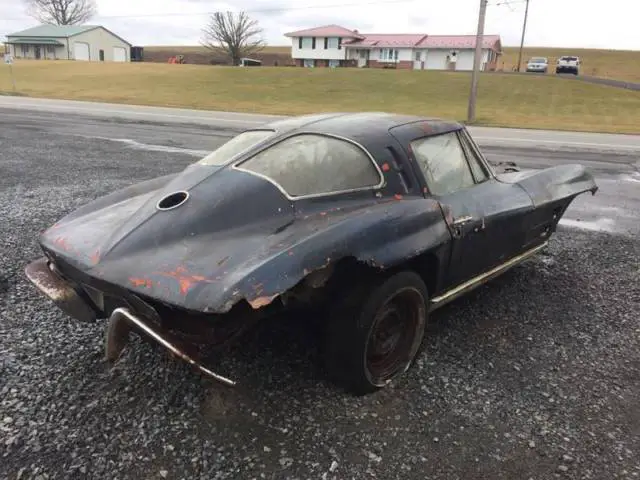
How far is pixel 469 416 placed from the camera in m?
2.90

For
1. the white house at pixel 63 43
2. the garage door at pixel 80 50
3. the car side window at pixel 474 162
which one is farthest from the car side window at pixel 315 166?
the garage door at pixel 80 50

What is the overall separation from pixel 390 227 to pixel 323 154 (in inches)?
27.3

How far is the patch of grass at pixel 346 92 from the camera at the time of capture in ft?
80.5

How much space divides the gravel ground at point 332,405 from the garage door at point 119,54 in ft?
288

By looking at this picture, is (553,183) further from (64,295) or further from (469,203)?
(64,295)

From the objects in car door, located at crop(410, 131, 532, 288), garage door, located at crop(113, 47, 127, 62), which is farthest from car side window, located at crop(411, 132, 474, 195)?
garage door, located at crop(113, 47, 127, 62)

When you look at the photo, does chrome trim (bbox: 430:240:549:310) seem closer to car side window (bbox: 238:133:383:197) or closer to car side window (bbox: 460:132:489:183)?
car side window (bbox: 460:132:489:183)

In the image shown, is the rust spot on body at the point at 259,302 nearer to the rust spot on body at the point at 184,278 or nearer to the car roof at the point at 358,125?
the rust spot on body at the point at 184,278

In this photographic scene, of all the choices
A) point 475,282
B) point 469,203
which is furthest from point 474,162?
point 475,282

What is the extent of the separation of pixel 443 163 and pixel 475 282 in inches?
34.1

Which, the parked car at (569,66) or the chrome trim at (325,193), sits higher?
the parked car at (569,66)

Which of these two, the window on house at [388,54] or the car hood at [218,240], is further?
the window on house at [388,54]

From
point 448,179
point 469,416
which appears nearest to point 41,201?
point 448,179

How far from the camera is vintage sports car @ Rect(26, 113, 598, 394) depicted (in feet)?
8.26
